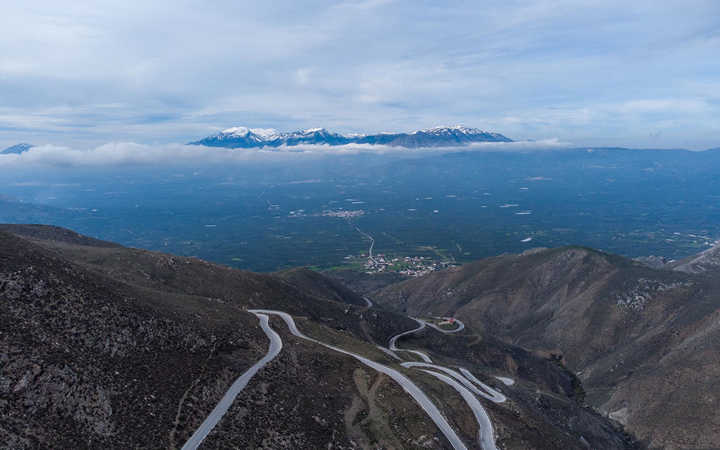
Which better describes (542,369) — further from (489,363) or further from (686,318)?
(686,318)

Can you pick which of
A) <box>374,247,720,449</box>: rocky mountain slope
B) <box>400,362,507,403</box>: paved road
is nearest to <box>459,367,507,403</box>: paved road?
<box>400,362,507,403</box>: paved road

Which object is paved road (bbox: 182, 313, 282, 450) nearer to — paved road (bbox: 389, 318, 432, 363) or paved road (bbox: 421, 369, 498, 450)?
paved road (bbox: 421, 369, 498, 450)

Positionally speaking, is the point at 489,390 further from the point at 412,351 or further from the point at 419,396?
the point at 412,351

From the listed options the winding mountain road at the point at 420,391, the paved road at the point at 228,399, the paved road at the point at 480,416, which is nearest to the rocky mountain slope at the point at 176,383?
the paved road at the point at 228,399

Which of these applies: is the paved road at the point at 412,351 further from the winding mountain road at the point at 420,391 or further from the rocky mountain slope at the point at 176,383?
the rocky mountain slope at the point at 176,383

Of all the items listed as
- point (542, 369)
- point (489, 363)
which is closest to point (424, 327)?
point (489, 363)
